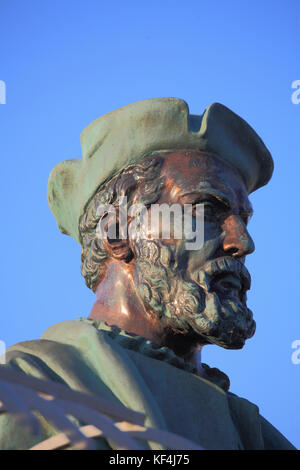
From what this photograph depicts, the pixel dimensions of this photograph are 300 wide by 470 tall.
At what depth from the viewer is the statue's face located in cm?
680

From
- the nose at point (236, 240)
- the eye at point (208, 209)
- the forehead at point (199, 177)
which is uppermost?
the forehead at point (199, 177)

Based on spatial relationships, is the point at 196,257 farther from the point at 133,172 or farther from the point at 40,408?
the point at 40,408

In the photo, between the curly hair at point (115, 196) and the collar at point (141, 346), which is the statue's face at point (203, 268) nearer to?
the curly hair at point (115, 196)

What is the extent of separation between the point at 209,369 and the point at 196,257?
88cm

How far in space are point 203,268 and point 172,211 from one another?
508mm

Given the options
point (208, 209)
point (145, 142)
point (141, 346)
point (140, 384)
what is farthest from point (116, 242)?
point (140, 384)

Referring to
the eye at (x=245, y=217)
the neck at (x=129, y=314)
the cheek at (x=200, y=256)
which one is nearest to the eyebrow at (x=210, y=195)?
the eye at (x=245, y=217)

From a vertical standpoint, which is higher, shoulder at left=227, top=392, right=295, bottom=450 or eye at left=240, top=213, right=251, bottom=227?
eye at left=240, top=213, right=251, bottom=227

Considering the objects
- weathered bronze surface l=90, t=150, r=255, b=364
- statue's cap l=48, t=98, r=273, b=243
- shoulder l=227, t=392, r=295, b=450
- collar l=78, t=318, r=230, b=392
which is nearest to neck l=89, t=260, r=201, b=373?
weathered bronze surface l=90, t=150, r=255, b=364

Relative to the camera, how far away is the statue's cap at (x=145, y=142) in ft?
24.4

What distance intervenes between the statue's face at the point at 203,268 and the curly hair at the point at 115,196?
0.34 feet

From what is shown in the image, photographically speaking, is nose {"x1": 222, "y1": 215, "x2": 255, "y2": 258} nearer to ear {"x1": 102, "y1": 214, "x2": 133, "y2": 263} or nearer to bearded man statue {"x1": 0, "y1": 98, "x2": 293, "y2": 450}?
bearded man statue {"x1": 0, "y1": 98, "x2": 293, "y2": 450}

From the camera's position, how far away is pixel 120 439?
10.9 feet

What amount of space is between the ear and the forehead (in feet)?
1.41
